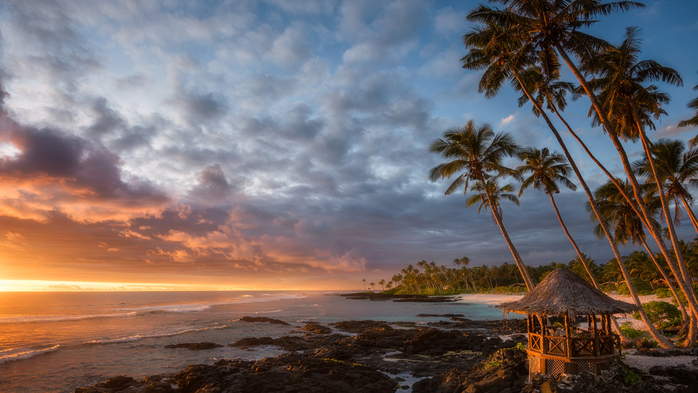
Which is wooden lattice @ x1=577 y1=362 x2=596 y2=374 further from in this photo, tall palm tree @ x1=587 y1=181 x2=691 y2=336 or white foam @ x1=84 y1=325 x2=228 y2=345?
white foam @ x1=84 y1=325 x2=228 y2=345

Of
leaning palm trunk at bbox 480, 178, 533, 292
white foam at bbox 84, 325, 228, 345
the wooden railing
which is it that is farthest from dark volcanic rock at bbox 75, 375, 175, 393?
leaning palm trunk at bbox 480, 178, 533, 292

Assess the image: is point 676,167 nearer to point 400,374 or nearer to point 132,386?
point 400,374

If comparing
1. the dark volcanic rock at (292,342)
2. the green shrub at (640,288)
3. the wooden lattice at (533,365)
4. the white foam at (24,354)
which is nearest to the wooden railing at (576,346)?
the wooden lattice at (533,365)

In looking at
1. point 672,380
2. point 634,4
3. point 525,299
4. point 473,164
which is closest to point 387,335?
point 473,164

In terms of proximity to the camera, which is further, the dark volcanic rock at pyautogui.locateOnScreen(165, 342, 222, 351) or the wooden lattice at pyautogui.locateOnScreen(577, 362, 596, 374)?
the dark volcanic rock at pyautogui.locateOnScreen(165, 342, 222, 351)

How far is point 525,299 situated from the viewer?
12703mm

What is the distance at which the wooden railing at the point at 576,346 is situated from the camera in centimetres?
1067

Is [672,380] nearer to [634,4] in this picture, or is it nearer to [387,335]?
[634,4]

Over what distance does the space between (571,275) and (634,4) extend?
35.0 ft

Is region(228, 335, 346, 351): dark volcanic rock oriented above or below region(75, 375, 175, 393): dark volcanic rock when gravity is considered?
below

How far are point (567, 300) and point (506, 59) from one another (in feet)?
41.6

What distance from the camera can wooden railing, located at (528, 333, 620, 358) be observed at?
420 inches

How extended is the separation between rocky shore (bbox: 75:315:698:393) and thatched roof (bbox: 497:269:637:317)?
6.06ft

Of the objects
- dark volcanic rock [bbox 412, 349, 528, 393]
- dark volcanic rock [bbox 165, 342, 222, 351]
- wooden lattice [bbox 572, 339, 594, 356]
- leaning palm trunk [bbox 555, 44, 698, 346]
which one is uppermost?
leaning palm trunk [bbox 555, 44, 698, 346]
